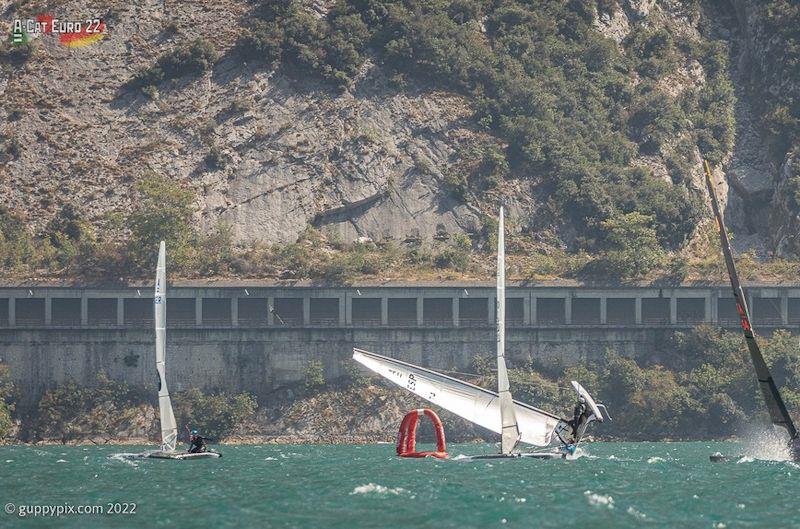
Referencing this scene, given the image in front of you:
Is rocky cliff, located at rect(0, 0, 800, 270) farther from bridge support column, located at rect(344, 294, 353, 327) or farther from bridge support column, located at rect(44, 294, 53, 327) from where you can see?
bridge support column, located at rect(344, 294, 353, 327)

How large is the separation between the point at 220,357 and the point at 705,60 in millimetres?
53007

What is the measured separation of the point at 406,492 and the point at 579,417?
15.8 m

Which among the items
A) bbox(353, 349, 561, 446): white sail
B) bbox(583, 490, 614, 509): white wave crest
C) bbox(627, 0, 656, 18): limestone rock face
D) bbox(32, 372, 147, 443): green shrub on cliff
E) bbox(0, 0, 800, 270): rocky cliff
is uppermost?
bbox(627, 0, 656, 18): limestone rock face

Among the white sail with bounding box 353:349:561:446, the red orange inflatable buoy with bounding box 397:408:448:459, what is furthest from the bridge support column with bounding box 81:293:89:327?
the white sail with bounding box 353:349:561:446

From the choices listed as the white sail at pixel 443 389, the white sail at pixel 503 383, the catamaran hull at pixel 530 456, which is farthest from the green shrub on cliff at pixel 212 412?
the white sail at pixel 503 383

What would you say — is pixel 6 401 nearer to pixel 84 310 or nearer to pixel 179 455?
pixel 84 310

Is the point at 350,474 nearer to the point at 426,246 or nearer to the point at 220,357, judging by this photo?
the point at 220,357

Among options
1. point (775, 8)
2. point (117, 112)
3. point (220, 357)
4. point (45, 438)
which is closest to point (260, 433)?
point (220, 357)

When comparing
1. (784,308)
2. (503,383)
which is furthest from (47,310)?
(503,383)

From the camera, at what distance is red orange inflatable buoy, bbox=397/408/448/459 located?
3056 inches

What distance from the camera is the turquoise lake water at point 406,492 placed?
5278cm

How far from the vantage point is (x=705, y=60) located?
5620 inches

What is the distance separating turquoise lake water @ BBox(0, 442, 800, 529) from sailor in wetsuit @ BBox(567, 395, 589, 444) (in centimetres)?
150

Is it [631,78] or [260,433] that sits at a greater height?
[631,78]
